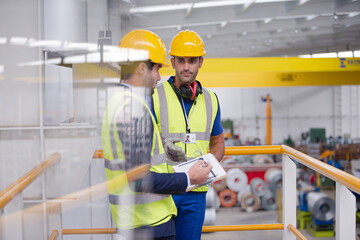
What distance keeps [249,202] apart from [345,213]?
735 cm

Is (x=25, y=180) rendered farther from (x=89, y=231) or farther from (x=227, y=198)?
(x=227, y=198)

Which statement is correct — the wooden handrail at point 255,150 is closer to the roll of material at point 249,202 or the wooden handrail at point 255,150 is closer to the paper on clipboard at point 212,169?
the paper on clipboard at point 212,169

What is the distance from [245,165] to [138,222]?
850 cm

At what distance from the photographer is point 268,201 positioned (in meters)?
8.52

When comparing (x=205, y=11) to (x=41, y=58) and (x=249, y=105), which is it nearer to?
(x=41, y=58)

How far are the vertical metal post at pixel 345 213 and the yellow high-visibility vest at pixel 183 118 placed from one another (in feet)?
2.35

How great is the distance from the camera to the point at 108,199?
73 centimetres

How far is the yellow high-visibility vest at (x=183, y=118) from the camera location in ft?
5.91

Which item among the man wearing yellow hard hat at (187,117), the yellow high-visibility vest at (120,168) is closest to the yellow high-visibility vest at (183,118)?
the man wearing yellow hard hat at (187,117)

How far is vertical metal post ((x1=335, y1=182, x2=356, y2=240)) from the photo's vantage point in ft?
4.58

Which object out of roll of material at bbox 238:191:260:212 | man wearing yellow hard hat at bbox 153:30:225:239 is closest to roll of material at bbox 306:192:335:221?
roll of material at bbox 238:191:260:212

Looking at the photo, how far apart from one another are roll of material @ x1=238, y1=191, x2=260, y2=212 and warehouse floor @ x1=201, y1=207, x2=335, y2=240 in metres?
0.13

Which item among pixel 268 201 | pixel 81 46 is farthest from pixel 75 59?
pixel 268 201

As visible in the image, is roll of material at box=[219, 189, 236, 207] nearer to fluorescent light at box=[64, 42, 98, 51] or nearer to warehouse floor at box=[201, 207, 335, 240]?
warehouse floor at box=[201, 207, 335, 240]
